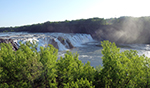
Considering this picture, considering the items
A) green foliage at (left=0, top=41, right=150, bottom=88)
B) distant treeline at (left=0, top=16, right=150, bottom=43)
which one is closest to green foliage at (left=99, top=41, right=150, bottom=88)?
green foliage at (left=0, top=41, right=150, bottom=88)

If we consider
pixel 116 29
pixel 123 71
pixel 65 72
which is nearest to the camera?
pixel 123 71

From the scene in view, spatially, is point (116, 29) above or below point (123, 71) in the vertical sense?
above

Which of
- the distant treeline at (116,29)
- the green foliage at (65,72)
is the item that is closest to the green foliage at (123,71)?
the green foliage at (65,72)

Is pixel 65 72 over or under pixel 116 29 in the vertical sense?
under

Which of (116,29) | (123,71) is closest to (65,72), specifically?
(123,71)

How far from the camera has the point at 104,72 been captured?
12516 mm

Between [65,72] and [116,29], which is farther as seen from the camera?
[116,29]

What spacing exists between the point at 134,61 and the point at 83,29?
8846 centimetres

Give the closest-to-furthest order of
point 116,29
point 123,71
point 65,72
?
point 123,71 → point 65,72 → point 116,29

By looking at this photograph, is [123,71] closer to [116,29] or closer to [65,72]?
[65,72]

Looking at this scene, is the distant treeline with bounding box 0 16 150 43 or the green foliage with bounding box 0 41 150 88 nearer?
the green foliage with bounding box 0 41 150 88

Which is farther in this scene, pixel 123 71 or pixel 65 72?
pixel 65 72

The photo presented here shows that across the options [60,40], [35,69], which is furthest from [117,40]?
[35,69]

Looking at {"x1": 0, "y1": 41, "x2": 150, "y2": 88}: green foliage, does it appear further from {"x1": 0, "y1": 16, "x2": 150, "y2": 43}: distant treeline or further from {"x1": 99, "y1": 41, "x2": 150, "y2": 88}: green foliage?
{"x1": 0, "y1": 16, "x2": 150, "y2": 43}: distant treeline
